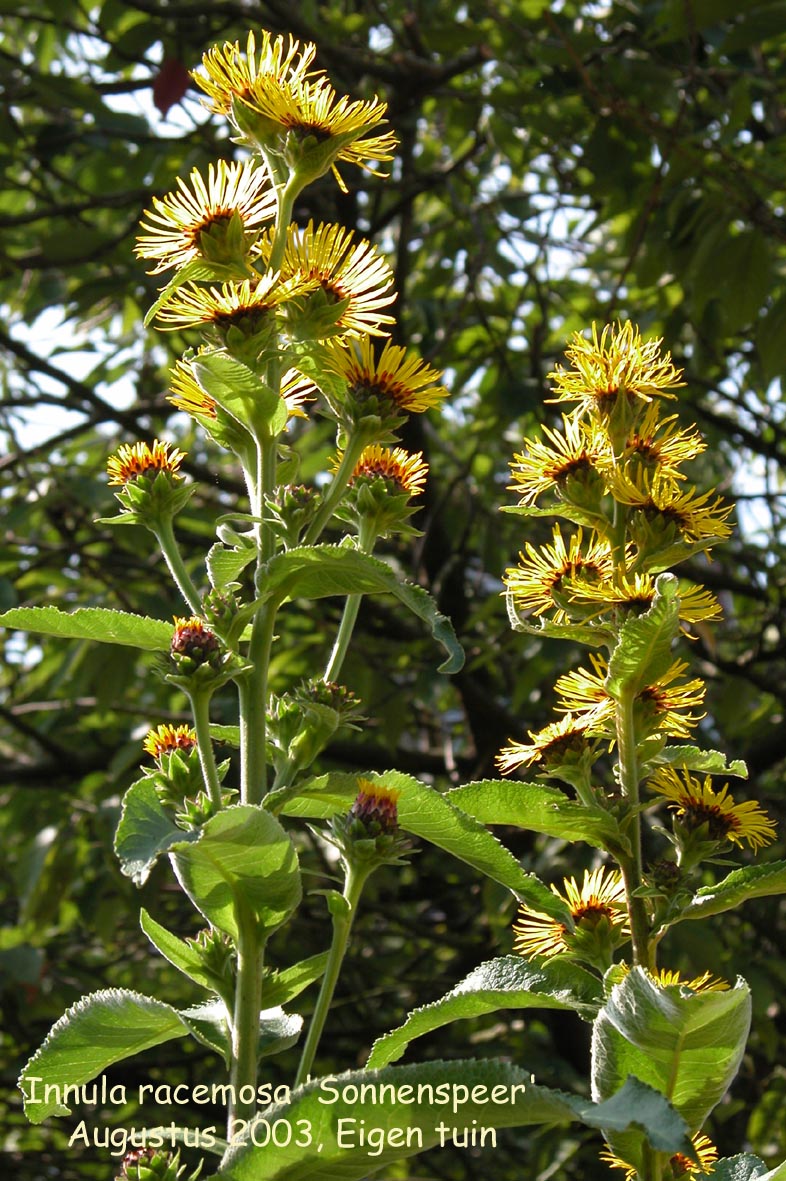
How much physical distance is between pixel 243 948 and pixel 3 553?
226 cm

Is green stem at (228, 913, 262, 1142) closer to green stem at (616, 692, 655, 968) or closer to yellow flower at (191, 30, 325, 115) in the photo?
green stem at (616, 692, 655, 968)

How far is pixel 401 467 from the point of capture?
39.5 inches

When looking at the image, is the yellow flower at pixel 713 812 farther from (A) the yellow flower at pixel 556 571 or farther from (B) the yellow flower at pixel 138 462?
(B) the yellow flower at pixel 138 462

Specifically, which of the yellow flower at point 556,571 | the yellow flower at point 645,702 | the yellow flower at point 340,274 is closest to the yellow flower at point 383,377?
the yellow flower at point 340,274

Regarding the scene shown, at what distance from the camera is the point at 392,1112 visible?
0.69 m

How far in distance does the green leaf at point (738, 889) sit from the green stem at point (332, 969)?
8.7 inches

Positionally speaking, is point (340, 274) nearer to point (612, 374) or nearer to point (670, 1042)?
point (612, 374)

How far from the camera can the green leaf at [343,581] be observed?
2.69ft

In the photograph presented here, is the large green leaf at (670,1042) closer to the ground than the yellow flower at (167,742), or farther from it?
closer to the ground

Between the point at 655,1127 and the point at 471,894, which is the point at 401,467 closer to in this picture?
the point at 655,1127

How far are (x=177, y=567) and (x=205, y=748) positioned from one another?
0.16m

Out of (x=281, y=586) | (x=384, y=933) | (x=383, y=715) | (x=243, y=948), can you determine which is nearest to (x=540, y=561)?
(x=281, y=586)

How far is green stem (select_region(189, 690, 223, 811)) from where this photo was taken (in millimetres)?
844

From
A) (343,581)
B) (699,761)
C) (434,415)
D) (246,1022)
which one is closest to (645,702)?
(699,761)
